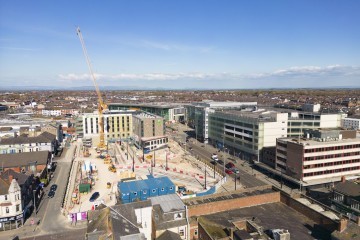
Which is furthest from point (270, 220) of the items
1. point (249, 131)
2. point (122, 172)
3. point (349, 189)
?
point (249, 131)

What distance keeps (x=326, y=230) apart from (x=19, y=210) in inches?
1940

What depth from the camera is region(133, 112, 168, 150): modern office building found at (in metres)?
117

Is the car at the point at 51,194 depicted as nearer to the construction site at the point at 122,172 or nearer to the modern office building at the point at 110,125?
the construction site at the point at 122,172

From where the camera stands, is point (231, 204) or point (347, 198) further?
point (347, 198)

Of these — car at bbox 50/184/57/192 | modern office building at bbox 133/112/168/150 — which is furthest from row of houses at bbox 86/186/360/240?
modern office building at bbox 133/112/168/150

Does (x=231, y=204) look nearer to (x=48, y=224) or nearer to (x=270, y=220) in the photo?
(x=270, y=220)

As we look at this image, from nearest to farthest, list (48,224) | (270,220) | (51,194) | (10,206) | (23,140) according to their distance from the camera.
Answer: (270,220) < (10,206) < (48,224) < (51,194) < (23,140)

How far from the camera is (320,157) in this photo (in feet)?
234

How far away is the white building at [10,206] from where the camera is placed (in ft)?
173

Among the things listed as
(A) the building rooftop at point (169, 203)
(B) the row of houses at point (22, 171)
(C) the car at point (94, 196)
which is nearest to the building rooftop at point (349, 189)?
(A) the building rooftop at point (169, 203)

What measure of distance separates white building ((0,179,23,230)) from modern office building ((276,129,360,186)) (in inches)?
2280

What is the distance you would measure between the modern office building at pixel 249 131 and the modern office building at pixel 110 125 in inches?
1706

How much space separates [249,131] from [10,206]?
221 ft

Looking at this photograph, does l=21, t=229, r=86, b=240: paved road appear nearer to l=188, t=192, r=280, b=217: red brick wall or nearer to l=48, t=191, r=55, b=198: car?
l=48, t=191, r=55, b=198: car
